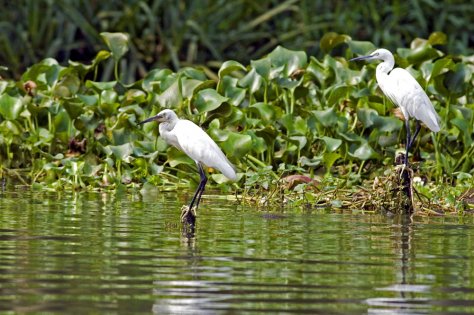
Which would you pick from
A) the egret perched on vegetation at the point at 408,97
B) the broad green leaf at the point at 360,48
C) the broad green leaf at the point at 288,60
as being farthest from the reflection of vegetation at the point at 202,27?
the egret perched on vegetation at the point at 408,97

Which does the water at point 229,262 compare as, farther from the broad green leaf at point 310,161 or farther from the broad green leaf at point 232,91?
the broad green leaf at point 232,91

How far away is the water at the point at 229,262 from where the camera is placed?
5629mm

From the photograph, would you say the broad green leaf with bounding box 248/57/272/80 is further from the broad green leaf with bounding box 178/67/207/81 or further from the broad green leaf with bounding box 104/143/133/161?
the broad green leaf with bounding box 104/143/133/161

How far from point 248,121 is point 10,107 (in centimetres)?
→ 223

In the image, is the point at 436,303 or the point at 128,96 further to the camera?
the point at 128,96

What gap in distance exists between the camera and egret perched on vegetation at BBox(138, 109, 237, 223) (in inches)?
355

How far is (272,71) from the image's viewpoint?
12.8 m

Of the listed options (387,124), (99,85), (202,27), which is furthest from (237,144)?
(202,27)

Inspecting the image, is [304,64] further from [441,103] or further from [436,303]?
[436,303]

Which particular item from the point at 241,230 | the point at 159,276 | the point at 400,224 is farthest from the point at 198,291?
the point at 400,224

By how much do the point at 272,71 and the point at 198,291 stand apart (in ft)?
23.1

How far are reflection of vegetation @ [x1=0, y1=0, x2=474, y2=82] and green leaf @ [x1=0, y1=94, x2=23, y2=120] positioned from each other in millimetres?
4563

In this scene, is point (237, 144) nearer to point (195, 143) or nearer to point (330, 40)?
point (195, 143)

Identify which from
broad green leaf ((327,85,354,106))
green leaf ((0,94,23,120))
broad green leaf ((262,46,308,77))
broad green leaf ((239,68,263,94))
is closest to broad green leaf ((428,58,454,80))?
broad green leaf ((327,85,354,106))
